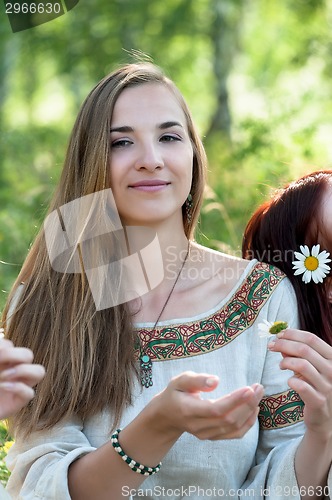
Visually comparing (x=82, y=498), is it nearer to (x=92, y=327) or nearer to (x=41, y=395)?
(x=41, y=395)

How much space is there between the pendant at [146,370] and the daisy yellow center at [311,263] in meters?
0.62

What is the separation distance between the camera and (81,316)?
298 centimetres

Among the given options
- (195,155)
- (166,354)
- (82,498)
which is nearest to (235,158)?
(195,155)

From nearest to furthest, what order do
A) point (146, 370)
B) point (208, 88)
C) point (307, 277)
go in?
point (146, 370)
point (307, 277)
point (208, 88)

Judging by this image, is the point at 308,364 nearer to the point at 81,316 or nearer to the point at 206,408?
the point at 206,408

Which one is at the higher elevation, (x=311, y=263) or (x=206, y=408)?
(x=311, y=263)

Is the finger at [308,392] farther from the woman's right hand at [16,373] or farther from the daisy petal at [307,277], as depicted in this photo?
the daisy petal at [307,277]

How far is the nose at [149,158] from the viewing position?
294 cm

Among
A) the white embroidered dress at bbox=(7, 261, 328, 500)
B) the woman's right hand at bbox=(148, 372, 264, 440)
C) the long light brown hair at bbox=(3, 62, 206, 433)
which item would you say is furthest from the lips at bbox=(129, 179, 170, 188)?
the woman's right hand at bbox=(148, 372, 264, 440)

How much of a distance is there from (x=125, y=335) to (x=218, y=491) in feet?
1.86

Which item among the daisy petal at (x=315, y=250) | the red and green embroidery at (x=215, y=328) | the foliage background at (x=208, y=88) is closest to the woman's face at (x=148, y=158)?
the red and green embroidery at (x=215, y=328)

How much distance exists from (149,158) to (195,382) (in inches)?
40.9

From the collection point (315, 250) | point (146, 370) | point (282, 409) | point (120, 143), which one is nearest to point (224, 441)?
point (282, 409)

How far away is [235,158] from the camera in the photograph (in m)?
6.89
